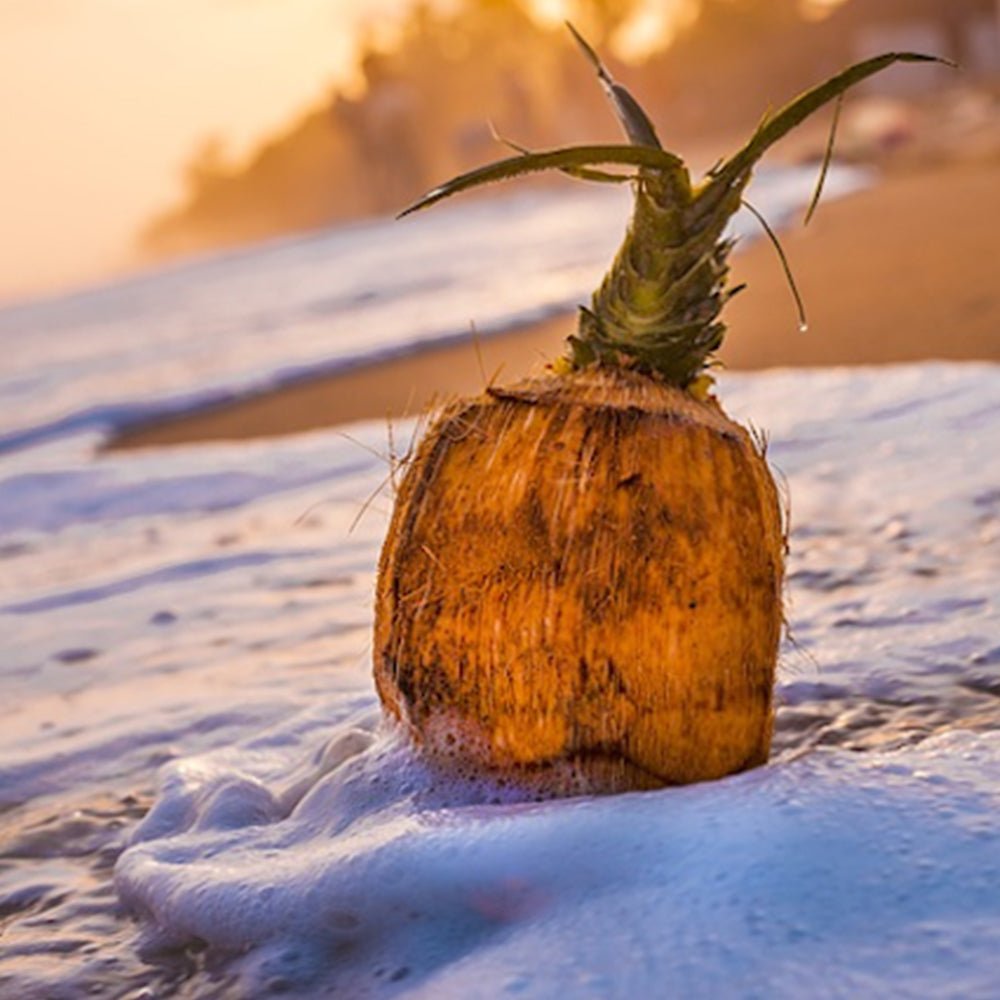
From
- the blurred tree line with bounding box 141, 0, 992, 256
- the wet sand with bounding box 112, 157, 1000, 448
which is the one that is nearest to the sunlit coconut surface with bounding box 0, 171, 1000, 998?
the wet sand with bounding box 112, 157, 1000, 448

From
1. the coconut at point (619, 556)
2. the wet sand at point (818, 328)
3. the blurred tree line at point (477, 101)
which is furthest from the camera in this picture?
the blurred tree line at point (477, 101)

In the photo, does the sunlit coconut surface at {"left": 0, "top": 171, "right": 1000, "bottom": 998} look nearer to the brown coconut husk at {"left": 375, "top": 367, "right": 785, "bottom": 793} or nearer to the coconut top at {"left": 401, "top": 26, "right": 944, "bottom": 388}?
the brown coconut husk at {"left": 375, "top": 367, "right": 785, "bottom": 793}

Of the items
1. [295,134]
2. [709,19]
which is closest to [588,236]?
[709,19]

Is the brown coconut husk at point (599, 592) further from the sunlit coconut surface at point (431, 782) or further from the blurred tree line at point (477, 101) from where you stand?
the blurred tree line at point (477, 101)

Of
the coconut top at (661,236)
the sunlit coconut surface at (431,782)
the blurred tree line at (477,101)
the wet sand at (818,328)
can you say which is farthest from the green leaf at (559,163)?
the blurred tree line at (477,101)

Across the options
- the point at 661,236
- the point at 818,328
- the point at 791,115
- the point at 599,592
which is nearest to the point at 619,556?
the point at 599,592

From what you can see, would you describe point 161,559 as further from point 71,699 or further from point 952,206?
point 952,206
